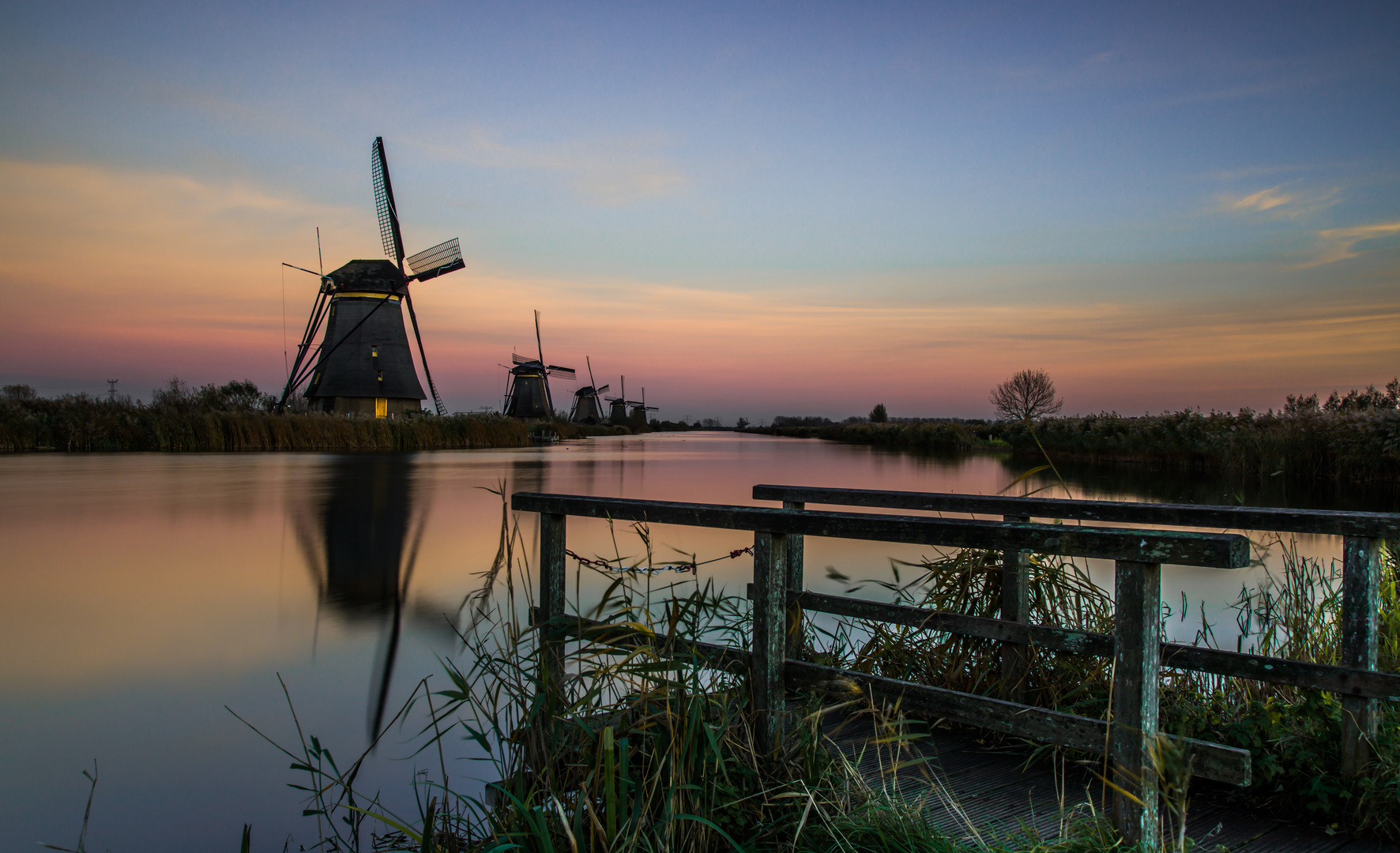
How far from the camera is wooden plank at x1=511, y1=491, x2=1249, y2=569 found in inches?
69.9

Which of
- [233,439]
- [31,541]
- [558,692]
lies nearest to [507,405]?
[233,439]

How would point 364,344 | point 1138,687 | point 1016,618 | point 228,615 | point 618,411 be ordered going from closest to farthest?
point 1138,687 → point 1016,618 → point 228,615 → point 364,344 → point 618,411

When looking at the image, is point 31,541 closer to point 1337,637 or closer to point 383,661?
point 383,661

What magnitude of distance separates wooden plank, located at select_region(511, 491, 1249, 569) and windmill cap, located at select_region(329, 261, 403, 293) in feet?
118

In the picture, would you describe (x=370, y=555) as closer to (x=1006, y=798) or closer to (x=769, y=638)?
(x=769, y=638)

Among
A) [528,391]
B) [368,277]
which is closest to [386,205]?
[368,277]

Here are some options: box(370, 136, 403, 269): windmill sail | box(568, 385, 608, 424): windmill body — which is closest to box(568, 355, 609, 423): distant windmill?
box(568, 385, 608, 424): windmill body

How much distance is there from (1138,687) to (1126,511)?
1.59 meters

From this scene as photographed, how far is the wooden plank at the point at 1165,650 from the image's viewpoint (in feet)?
7.98

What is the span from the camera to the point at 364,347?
34.5 m

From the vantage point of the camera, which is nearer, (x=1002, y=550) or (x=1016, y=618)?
(x=1002, y=550)

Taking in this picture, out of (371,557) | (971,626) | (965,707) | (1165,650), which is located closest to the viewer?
(965,707)

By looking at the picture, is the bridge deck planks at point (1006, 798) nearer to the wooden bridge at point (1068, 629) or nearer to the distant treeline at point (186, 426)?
the wooden bridge at point (1068, 629)

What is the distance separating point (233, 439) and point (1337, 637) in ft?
103
